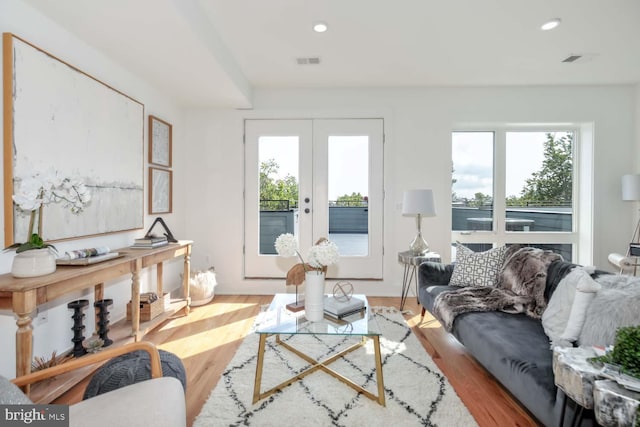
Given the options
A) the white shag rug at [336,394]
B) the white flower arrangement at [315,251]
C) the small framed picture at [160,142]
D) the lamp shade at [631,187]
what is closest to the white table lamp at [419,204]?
the white shag rug at [336,394]

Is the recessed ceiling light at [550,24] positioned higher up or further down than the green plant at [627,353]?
higher up

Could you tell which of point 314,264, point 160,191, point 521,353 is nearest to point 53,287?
point 314,264

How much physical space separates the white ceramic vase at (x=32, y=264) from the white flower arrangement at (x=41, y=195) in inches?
1.6

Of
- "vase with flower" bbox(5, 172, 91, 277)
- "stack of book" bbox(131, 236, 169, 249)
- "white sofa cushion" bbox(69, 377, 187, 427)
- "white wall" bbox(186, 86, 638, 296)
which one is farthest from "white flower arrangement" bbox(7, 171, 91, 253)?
"white wall" bbox(186, 86, 638, 296)

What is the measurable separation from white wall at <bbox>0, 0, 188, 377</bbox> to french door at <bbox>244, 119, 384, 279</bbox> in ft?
3.33

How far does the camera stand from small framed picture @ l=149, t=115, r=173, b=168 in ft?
11.0

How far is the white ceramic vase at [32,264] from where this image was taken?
5.54ft

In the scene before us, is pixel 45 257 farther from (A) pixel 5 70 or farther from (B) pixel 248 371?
(B) pixel 248 371

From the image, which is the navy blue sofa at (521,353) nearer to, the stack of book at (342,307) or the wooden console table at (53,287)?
the stack of book at (342,307)

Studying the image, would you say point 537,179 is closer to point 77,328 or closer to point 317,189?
point 317,189

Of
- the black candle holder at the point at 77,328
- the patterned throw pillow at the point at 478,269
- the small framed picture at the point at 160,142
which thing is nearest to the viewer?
the black candle holder at the point at 77,328

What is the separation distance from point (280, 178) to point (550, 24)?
2989 mm

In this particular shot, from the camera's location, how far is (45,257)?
1759 mm

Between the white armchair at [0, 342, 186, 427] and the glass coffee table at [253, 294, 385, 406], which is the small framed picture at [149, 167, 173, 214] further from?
the white armchair at [0, 342, 186, 427]
